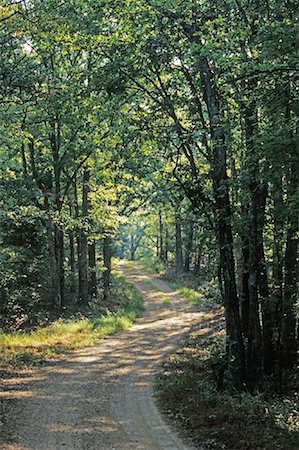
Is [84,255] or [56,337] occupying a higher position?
[84,255]

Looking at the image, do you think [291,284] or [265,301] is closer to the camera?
[265,301]

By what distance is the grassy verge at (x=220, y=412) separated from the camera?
8584mm

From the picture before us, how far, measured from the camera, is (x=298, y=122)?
9.16m

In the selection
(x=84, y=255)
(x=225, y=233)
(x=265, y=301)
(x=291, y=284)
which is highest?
(x=225, y=233)

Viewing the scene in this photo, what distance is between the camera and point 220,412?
9914 mm

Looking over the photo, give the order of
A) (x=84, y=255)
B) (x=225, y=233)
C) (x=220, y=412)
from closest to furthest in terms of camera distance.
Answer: (x=220, y=412) < (x=225, y=233) < (x=84, y=255)

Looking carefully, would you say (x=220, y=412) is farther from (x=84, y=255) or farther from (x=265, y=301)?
(x=84, y=255)

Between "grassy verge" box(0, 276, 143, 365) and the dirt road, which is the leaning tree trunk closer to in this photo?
the dirt road

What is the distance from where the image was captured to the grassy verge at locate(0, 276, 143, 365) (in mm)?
15673

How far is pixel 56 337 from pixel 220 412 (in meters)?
10.5

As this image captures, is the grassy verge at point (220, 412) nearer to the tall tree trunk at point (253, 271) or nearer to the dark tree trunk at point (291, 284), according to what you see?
the tall tree trunk at point (253, 271)

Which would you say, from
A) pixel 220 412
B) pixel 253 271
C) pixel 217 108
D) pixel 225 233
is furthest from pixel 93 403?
pixel 217 108

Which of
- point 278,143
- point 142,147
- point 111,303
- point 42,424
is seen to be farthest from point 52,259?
point 278,143

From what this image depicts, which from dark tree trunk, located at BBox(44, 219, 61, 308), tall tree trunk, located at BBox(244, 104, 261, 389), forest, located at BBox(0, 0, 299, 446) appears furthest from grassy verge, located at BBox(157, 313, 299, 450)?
dark tree trunk, located at BBox(44, 219, 61, 308)
